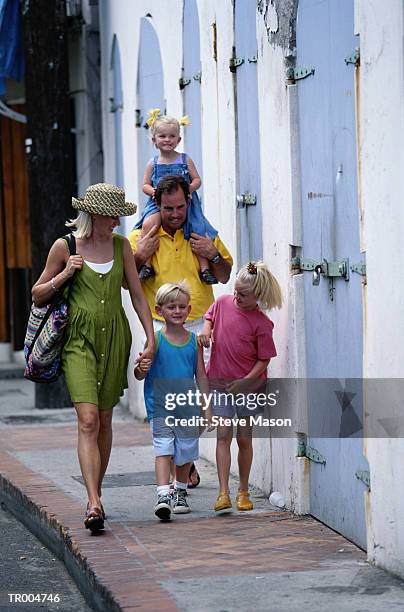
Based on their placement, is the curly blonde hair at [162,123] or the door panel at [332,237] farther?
the curly blonde hair at [162,123]

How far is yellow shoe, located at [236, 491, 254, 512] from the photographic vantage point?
790 cm

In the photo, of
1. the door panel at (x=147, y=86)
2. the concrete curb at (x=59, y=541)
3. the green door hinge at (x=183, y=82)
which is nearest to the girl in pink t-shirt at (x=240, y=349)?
the concrete curb at (x=59, y=541)

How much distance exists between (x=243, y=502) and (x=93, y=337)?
127cm

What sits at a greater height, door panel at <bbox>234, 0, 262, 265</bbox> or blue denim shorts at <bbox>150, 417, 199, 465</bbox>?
door panel at <bbox>234, 0, 262, 265</bbox>

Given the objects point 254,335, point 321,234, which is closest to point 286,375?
point 254,335

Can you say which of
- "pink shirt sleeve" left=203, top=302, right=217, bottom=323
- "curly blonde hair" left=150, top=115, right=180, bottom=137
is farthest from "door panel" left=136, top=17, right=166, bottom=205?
"pink shirt sleeve" left=203, top=302, right=217, bottom=323

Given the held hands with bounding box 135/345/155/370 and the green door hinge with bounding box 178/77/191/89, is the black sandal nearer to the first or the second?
the held hands with bounding box 135/345/155/370

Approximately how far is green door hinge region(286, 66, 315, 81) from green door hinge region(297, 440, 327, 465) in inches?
74.4

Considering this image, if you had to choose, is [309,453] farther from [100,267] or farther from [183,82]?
[183,82]

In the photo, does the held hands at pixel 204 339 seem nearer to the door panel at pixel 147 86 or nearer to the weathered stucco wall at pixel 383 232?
the weathered stucco wall at pixel 383 232

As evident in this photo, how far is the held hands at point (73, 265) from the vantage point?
24.1 ft

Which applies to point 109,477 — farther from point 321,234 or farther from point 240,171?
point 321,234

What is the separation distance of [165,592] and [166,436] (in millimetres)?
1817

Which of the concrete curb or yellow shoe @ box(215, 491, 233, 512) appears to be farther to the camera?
yellow shoe @ box(215, 491, 233, 512)
